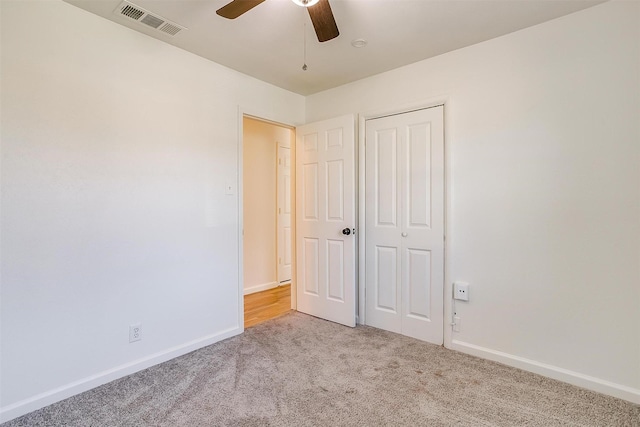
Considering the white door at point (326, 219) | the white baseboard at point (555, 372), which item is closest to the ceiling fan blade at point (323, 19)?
the white door at point (326, 219)

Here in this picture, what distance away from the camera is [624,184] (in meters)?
1.91

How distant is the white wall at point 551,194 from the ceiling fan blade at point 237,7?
1.68m

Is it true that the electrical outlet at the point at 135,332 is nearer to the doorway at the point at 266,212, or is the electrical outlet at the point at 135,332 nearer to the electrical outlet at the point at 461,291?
the doorway at the point at 266,212

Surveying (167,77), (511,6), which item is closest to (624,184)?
(511,6)

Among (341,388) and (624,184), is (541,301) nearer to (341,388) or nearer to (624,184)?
(624,184)

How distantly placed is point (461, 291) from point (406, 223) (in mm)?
715

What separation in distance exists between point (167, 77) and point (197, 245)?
1.35 meters

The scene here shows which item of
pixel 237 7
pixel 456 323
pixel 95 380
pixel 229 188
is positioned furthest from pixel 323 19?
pixel 95 380

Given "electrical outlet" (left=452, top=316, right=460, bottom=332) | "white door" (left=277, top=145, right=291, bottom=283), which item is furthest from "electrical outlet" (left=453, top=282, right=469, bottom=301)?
"white door" (left=277, top=145, right=291, bottom=283)

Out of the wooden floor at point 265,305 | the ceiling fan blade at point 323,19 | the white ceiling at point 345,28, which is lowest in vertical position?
the wooden floor at point 265,305

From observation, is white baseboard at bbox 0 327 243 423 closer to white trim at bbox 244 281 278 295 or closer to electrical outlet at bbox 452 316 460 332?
white trim at bbox 244 281 278 295

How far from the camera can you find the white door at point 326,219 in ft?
10.1

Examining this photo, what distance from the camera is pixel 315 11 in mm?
1597

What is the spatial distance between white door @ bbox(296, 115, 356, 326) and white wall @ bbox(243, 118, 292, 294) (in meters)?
1.10
